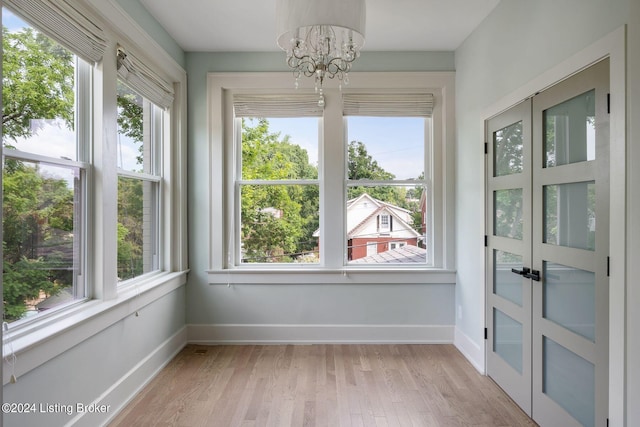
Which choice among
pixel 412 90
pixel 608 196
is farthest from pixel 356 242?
pixel 608 196

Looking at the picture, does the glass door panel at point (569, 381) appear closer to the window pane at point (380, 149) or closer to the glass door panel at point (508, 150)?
the glass door panel at point (508, 150)

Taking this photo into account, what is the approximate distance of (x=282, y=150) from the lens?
3.94m

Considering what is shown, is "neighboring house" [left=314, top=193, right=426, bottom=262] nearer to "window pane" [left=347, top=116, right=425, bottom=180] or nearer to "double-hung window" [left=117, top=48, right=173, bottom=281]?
"window pane" [left=347, top=116, right=425, bottom=180]

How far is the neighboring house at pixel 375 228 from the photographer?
397 centimetres

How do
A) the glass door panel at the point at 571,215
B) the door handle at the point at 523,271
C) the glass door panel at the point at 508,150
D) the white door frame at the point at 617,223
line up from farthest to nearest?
the glass door panel at the point at 508,150, the door handle at the point at 523,271, the glass door panel at the point at 571,215, the white door frame at the point at 617,223

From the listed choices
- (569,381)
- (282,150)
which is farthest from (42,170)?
(569,381)

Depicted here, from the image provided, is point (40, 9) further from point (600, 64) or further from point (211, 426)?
point (600, 64)

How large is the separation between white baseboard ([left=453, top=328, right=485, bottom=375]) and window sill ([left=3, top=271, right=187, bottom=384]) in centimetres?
270

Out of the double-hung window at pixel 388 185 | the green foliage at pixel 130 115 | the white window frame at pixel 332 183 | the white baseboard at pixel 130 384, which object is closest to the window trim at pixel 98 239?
the green foliage at pixel 130 115

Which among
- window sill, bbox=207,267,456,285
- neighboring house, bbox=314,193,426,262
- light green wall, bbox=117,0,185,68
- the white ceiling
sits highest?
the white ceiling

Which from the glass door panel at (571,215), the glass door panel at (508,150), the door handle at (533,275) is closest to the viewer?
the glass door panel at (571,215)

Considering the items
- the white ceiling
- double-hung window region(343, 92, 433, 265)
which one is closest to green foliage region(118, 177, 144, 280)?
the white ceiling

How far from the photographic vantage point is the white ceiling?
2.96 metres

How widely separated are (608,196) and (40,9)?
288 cm
